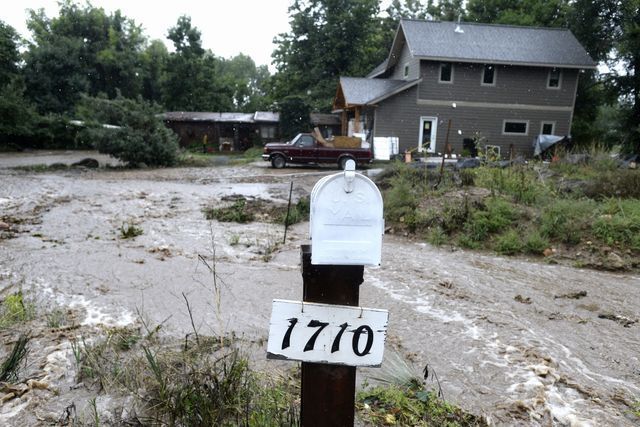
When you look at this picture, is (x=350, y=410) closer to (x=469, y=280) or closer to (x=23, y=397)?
(x=23, y=397)

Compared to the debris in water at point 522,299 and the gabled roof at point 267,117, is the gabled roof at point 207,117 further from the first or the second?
the debris in water at point 522,299

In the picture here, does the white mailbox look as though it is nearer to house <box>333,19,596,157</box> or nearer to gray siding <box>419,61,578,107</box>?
house <box>333,19,596,157</box>

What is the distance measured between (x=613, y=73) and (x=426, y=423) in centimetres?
2847

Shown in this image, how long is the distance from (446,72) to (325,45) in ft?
40.0

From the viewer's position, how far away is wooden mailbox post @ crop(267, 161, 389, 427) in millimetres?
1571

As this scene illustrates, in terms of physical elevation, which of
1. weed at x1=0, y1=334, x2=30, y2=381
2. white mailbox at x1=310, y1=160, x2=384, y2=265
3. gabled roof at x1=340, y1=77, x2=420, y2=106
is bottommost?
weed at x1=0, y1=334, x2=30, y2=381

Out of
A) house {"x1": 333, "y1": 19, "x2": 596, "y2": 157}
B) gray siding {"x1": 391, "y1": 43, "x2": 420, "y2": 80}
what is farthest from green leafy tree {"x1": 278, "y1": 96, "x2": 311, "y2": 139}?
house {"x1": 333, "y1": 19, "x2": 596, "y2": 157}

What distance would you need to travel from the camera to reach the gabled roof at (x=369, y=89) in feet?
75.6

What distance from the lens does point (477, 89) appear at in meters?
23.9

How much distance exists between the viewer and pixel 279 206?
1145 cm

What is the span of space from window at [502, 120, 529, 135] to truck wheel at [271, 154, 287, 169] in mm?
11962

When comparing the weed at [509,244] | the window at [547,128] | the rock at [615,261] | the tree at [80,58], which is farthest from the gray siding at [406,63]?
the tree at [80,58]

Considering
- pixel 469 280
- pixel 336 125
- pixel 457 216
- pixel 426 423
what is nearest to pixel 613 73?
pixel 336 125

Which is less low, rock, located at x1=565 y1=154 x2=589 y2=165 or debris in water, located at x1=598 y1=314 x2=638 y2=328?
rock, located at x1=565 y1=154 x2=589 y2=165
